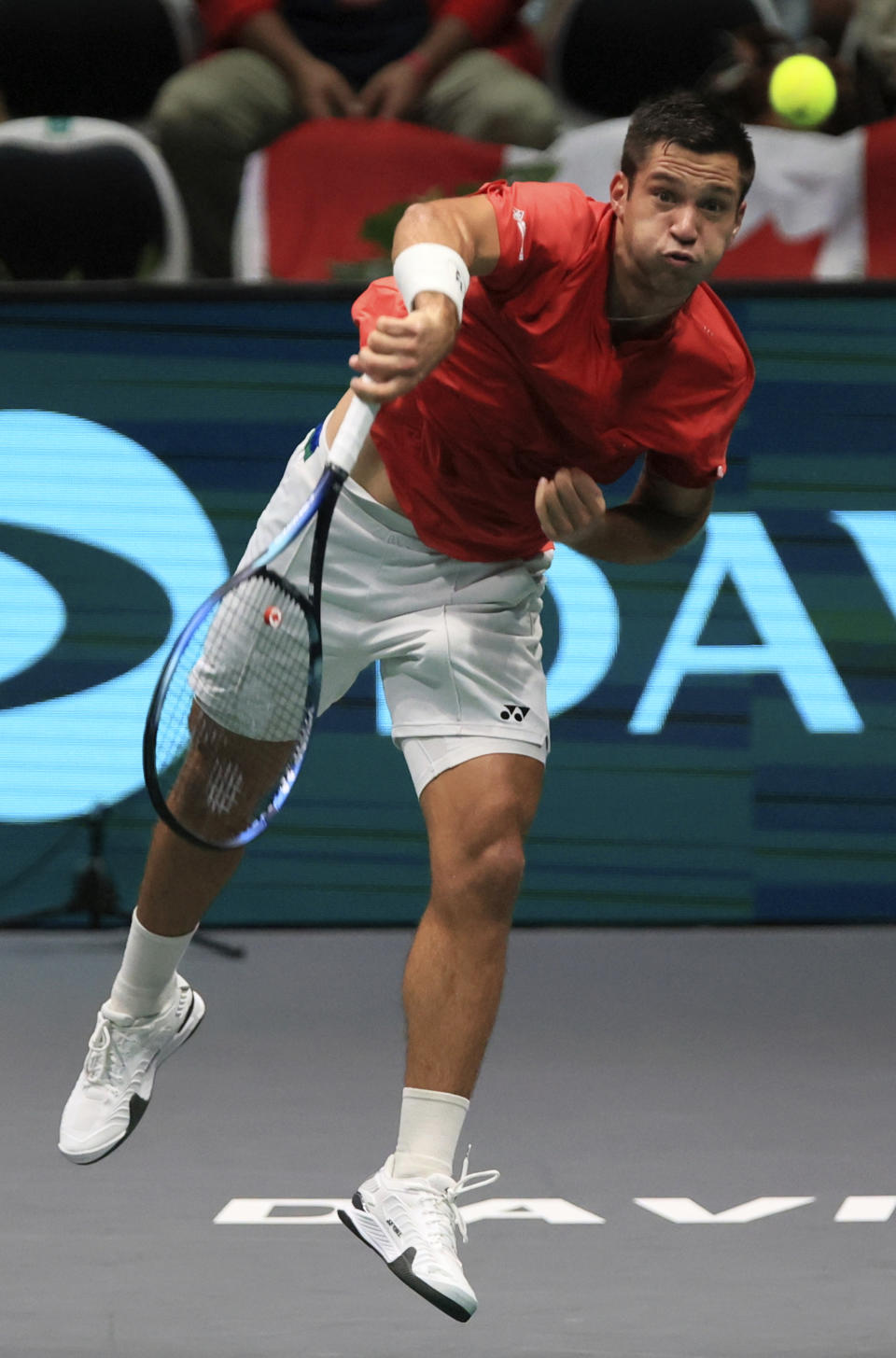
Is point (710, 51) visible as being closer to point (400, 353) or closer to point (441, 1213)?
point (400, 353)

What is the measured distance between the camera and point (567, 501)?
3223mm

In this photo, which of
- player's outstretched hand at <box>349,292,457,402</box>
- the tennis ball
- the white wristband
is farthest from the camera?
the tennis ball

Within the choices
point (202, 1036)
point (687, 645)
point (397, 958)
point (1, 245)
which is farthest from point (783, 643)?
point (1, 245)

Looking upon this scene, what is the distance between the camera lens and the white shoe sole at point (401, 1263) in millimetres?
3064

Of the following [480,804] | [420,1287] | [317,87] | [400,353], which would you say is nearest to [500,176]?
[317,87]

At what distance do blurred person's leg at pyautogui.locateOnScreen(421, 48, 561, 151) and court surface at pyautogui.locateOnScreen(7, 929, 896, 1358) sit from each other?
2465 millimetres

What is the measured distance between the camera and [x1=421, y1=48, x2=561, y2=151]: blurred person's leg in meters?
6.79

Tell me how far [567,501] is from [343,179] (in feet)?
11.9

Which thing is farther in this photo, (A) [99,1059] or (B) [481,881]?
(A) [99,1059]

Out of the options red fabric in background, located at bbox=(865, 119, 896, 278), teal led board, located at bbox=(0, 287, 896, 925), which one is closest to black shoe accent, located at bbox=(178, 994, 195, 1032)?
teal led board, located at bbox=(0, 287, 896, 925)

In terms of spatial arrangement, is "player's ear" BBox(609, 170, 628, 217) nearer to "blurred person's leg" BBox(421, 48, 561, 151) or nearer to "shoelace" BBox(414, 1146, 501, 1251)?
"shoelace" BBox(414, 1146, 501, 1251)

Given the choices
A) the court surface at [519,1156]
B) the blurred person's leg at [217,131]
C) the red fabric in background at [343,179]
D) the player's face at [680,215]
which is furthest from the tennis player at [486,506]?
the blurred person's leg at [217,131]

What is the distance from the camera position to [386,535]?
356 centimetres

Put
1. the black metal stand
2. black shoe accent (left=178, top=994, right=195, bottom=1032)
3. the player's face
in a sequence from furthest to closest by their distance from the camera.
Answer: the black metal stand < black shoe accent (left=178, top=994, right=195, bottom=1032) < the player's face
